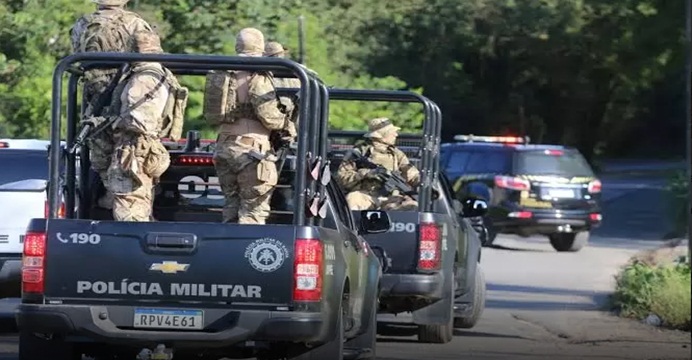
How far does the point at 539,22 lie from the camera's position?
4022cm

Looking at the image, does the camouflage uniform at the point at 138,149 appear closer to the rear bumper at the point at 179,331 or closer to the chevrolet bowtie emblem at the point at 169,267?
the chevrolet bowtie emblem at the point at 169,267

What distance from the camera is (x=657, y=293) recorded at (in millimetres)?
15703

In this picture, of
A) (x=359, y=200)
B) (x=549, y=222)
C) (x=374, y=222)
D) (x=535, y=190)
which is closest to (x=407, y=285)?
(x=359, y=200)

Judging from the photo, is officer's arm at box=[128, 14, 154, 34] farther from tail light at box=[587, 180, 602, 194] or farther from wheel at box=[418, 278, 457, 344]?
tail light at box=[587, 180, 602, 194]

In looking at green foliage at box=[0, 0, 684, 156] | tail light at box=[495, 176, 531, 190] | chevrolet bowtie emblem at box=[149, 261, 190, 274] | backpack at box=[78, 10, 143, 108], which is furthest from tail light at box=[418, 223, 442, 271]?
tail light at box=[495, 176, 531, 190]

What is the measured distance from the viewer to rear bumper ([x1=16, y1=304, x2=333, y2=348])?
8.70m

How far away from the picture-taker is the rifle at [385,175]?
13375mm

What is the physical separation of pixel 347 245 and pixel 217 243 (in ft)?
4.07

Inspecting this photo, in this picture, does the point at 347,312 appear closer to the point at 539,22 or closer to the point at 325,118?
the point at 325,118

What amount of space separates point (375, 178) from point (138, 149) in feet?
14.2

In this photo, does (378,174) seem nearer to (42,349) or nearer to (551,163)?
(42,349)

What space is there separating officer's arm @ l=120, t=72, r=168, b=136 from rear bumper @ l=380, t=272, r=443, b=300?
338 centimetres

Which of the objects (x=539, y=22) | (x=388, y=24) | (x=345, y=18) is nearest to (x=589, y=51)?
(x=539, y=22)

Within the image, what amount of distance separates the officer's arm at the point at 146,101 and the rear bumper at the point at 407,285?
11.1 feet
